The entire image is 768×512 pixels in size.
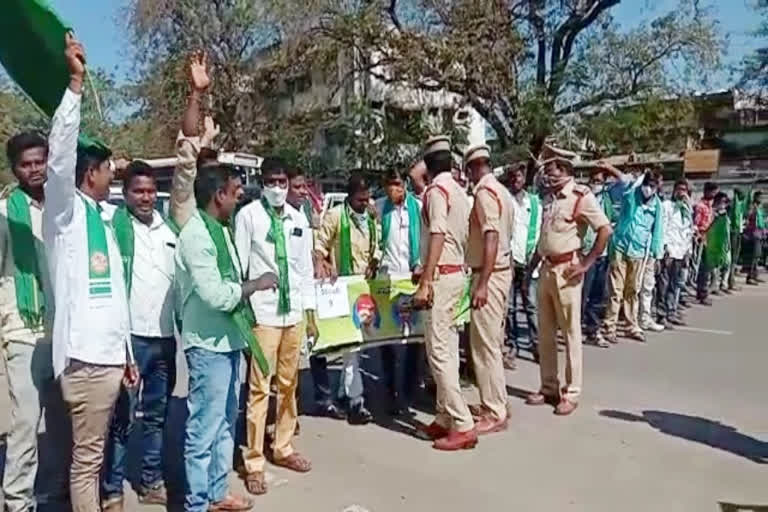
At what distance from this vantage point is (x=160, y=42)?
83.4 ft

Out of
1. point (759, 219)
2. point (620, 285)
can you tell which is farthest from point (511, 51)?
point (620, 285)

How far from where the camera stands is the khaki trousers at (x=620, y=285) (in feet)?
29.6

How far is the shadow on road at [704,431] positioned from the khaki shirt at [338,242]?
220 cm

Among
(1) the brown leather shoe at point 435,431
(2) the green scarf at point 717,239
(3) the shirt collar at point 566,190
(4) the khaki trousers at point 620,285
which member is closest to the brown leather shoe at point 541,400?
(1) the brown leather shoe at point 435,431

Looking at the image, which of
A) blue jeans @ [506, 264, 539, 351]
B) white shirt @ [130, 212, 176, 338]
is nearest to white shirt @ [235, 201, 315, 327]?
white shirt @ [130, 212, 176, 338]

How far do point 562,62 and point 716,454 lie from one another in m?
15.0

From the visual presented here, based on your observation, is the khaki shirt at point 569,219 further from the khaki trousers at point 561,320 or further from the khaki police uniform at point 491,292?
the khaki police uniform at point 491,292

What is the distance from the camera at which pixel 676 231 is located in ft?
32.6

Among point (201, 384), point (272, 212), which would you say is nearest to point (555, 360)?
point (272, 212)

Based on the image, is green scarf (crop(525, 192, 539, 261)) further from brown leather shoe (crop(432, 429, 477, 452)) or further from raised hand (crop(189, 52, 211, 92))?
raised hand (crop(189, 52, 211, 92))

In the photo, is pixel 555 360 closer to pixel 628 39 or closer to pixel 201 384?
pixel 201 384

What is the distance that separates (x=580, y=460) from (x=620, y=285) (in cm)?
434

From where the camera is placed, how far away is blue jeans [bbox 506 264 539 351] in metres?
7.94

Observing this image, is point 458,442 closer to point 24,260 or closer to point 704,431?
point 704,431
